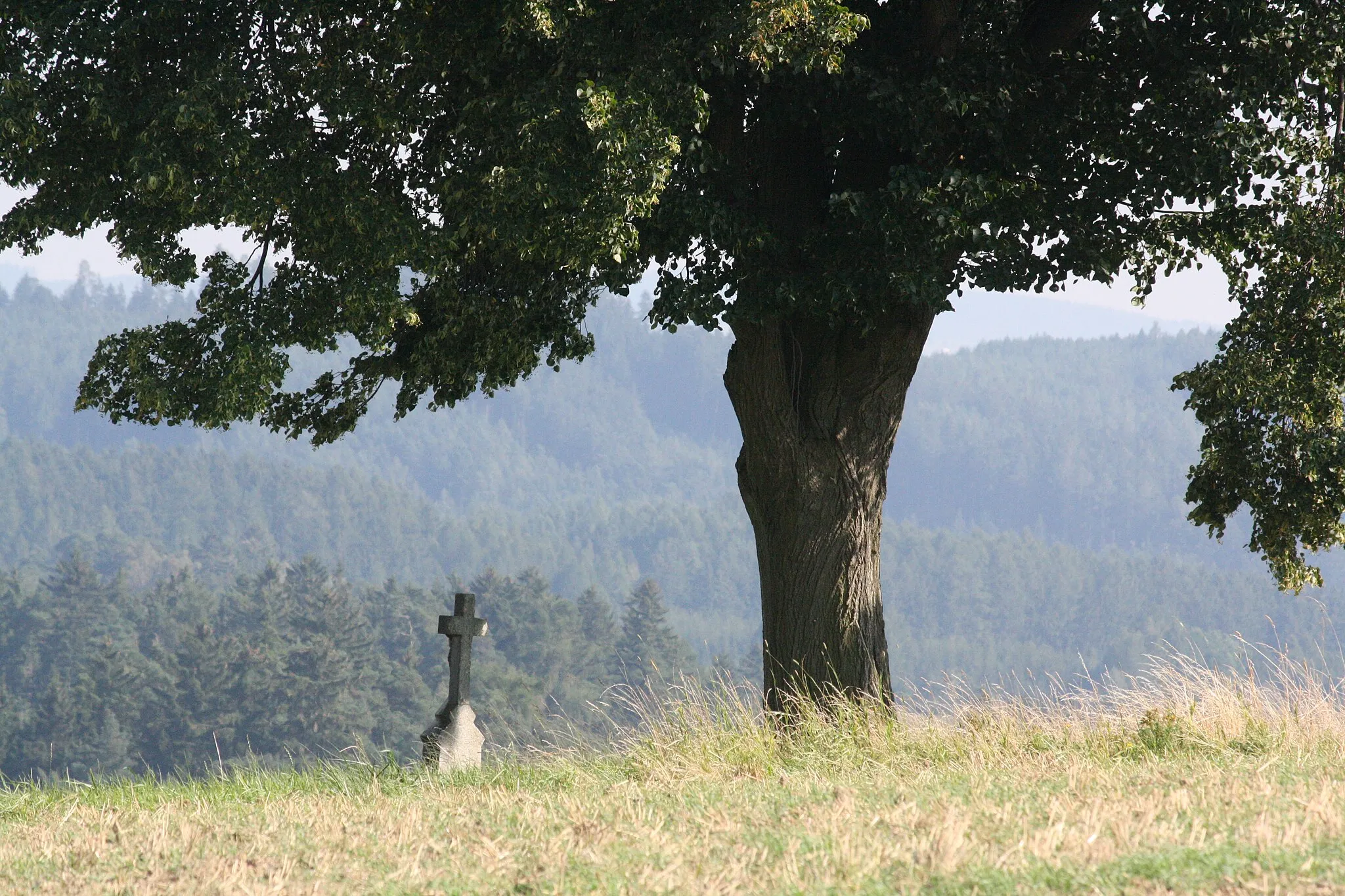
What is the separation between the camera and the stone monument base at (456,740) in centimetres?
992

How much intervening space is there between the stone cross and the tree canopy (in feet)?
7.14

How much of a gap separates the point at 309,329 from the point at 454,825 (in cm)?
464

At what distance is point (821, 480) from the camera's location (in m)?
9.67

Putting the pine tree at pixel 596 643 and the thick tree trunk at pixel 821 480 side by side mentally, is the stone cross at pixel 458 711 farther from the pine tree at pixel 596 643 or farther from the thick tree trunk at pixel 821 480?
the pine tree at pixel 596 643

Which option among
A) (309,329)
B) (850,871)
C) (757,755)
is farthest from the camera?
(309,329)

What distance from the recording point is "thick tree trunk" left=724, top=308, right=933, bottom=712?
9.57 metres

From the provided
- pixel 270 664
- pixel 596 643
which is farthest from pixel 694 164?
pixel 596 643

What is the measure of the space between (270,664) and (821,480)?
86.3 meters

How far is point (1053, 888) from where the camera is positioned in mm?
4414

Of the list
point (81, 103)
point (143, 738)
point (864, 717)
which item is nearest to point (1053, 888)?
point (864, 717)

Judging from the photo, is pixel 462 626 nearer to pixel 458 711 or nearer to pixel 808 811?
pixel 458 711

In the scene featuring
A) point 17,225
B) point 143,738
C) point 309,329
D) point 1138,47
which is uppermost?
point 1138,47

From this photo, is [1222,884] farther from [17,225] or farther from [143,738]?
[143,738]

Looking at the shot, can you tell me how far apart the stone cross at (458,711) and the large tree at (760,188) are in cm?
206
